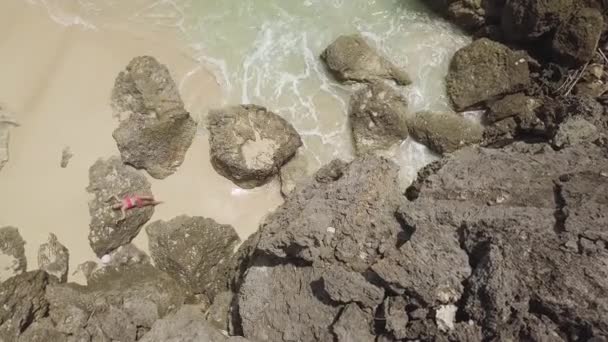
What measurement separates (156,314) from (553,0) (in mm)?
6419

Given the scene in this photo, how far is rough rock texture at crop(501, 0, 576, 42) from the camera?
6.88 meters

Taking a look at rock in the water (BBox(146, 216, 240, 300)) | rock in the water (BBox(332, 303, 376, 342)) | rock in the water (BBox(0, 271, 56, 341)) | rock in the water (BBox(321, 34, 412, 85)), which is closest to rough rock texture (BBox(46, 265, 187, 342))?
rock in the water (BBox(0, 271, 56, 341))

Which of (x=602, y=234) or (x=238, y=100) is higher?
(x=602, y=234)

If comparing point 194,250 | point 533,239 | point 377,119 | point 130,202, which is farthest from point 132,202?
point 533,239

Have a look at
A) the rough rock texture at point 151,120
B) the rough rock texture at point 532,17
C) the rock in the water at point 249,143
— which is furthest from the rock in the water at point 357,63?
the rough rock texture at point 151,120

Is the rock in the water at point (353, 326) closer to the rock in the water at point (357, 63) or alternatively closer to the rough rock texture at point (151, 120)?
the rough rock texture at point (151, 120)

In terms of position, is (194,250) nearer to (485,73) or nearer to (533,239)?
(533,239)

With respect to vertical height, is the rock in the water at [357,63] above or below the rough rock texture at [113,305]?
above

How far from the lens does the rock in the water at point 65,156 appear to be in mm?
6652

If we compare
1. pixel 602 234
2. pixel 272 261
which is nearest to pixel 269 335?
pixel 272 261

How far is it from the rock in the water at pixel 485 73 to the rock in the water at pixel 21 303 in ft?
19.4

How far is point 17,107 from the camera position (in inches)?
269

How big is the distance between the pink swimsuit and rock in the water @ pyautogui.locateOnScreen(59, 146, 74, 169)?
0.91 metres

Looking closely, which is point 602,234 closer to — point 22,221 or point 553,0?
point 553,0
